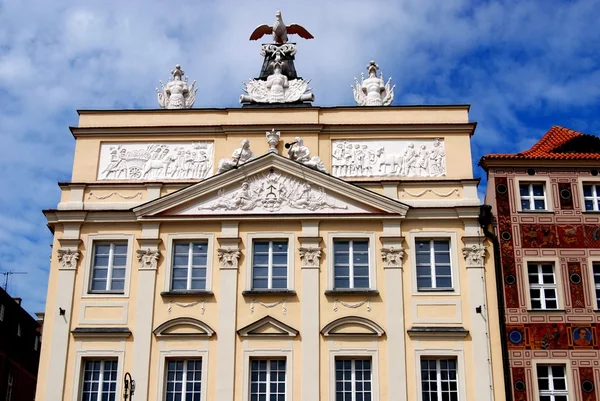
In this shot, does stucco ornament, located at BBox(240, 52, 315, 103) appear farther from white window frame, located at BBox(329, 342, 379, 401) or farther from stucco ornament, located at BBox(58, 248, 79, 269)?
white window frame, located at BBox(329, 342, 379, 401)

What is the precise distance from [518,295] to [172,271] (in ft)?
38.8

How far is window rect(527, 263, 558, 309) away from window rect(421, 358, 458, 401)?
11.4ft

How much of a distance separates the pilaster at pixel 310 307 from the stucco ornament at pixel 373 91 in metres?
6.01

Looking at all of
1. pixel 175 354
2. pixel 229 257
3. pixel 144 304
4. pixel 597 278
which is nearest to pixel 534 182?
pixel 597 278

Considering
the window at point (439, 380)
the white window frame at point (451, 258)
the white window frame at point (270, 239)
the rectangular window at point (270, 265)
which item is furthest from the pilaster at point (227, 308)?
the window at point (439, 380)

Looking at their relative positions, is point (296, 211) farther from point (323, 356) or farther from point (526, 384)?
point (526, 384)

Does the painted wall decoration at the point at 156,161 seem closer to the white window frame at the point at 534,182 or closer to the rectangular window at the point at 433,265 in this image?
the rectangular window at the point at 433,265

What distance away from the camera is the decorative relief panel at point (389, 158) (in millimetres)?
32094

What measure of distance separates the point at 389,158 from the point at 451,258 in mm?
4586

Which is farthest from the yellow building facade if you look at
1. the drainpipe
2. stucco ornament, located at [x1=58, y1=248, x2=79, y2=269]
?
the drainpipe

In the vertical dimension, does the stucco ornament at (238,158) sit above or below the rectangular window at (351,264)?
above

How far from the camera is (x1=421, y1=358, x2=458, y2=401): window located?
2834 cm

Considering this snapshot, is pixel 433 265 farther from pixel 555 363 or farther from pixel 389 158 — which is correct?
pixel 555 363

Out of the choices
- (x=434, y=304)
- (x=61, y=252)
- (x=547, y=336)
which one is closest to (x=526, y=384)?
(x=547, y=336)
